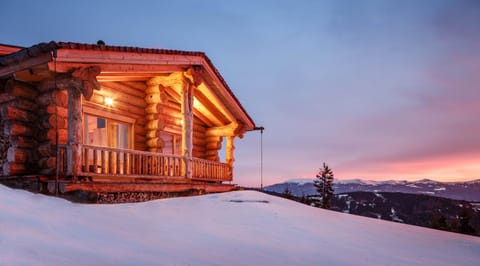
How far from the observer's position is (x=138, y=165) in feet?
36.0

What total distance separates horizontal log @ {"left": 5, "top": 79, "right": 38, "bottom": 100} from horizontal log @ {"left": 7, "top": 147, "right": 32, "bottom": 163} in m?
1.34

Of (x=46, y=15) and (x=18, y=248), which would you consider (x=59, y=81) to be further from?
(x=46, y=15)

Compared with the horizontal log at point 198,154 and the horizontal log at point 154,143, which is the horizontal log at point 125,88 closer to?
the horizontal log at point 154,143

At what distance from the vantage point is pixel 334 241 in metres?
6.54

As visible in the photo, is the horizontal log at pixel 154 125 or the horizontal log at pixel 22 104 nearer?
the horizontal log at pixel 22 104

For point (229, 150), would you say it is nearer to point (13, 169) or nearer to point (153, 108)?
point (153, 108)

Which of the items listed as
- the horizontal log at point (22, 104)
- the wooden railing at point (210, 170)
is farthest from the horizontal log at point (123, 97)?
the wooden railing at point (210, 170)

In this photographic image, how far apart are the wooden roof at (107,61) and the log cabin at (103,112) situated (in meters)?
0.02

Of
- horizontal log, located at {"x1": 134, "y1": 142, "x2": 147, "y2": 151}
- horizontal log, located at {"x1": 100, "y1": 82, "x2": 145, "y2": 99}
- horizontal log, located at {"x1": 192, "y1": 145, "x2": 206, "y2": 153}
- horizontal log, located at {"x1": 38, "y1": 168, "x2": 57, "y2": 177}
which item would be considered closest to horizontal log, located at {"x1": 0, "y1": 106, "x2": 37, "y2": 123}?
horizontal log, located at {"x1": 38, "y1": 168, "x2": 57, "y2": 177}

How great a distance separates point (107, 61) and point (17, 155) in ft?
10.1

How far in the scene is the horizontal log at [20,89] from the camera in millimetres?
8677

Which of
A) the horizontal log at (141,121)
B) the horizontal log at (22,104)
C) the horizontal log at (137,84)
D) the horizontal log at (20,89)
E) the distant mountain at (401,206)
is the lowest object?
the distant mountain at (401,206)

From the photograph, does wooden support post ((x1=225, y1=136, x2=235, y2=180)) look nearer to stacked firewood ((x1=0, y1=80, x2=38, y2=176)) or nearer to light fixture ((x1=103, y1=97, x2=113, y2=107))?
light fixture ((x1=103, y1=97, x2=113, y2=107))

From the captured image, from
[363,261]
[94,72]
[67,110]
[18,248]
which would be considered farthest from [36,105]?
[363,261]
